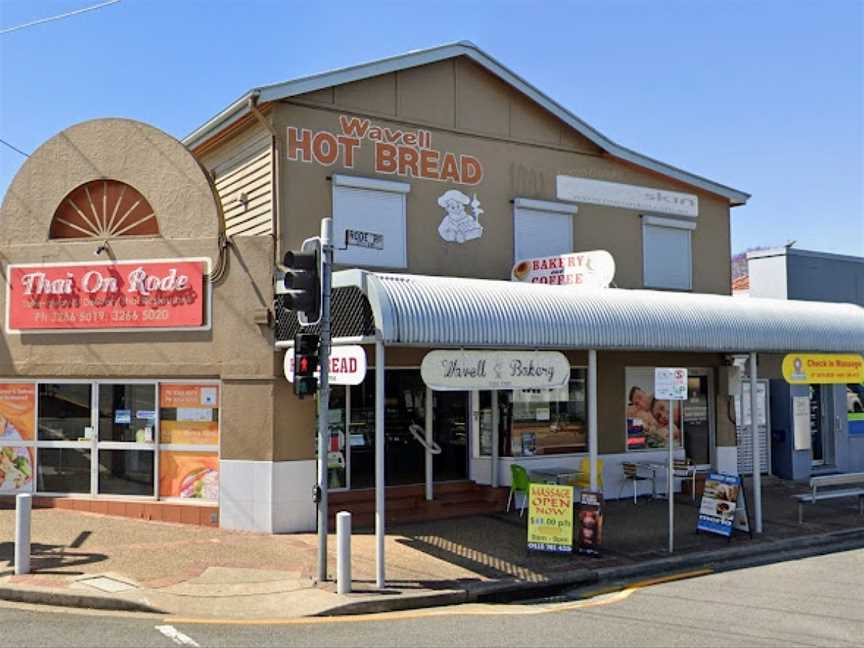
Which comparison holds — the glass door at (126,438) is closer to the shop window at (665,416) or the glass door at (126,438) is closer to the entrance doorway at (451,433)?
the entrance doorway at (451,433)

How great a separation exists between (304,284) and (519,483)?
5876mm

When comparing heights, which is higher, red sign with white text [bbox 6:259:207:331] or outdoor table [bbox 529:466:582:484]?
red sign with white text [bbox 6:259:207:331]

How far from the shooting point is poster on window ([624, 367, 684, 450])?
1603 cm

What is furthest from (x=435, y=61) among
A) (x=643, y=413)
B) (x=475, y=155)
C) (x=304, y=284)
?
(x=643, y=413)

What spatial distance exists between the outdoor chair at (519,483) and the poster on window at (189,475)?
481cm

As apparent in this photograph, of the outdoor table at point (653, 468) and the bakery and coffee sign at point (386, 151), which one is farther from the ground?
the bakery and coffee sign at point (386, 151)

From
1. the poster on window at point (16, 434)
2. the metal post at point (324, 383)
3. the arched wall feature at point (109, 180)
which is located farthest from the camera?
the poster on window at point (16, 434)

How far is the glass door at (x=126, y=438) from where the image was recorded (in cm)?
1293

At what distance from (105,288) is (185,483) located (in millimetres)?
3333

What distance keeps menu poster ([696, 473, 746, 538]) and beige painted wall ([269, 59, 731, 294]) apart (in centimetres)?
507

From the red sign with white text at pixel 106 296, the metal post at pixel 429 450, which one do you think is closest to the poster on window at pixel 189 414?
the red sign with white text at pixel 106 296

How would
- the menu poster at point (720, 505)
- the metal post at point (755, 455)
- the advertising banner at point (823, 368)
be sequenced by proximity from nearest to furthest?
the menu poster at point (720, 505)
the metal post at point (755, 455)
the advertising banner at point (823, 368)

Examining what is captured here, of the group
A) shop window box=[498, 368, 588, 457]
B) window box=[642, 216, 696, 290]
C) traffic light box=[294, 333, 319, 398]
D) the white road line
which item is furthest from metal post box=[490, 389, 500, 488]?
the white road line

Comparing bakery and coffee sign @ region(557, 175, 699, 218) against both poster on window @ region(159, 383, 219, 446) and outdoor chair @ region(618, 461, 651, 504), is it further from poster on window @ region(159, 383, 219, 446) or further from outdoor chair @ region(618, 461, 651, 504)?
poster on window @ region(159, 383, 219, 446)
